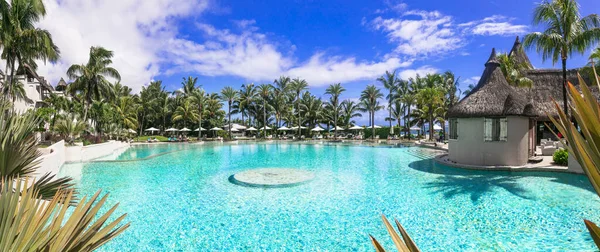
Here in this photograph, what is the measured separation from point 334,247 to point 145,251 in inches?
151

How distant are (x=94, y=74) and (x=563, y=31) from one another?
109 ft

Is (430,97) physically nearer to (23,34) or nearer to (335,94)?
(335,94)

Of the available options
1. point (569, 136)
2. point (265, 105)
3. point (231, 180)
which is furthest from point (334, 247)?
point (265, 105)

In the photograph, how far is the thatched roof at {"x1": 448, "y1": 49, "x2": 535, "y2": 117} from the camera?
44.7 feet

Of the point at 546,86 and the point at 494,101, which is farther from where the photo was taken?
the point at 546,86

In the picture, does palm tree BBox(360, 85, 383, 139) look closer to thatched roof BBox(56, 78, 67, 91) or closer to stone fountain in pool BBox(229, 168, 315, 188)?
stone fountain in pool BBox(229, 168, 315, 188)

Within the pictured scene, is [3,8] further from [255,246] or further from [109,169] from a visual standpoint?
[255,246]

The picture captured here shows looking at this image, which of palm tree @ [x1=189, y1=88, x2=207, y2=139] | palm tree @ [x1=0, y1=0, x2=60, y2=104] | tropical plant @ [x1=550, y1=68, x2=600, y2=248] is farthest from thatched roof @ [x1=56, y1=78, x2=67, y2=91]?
tropical plant @ [x1=550, y1=68, x2=600, y2=248]

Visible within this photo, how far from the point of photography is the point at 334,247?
5.95m

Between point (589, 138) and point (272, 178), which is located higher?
point (589, 138)

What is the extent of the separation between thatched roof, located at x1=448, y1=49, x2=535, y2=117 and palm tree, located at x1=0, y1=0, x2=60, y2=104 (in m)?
21.9

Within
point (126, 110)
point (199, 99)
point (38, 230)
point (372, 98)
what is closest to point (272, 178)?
point (38, 230)

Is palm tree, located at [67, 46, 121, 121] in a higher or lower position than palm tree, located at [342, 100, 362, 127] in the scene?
higher

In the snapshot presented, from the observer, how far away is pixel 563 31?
1223cm
